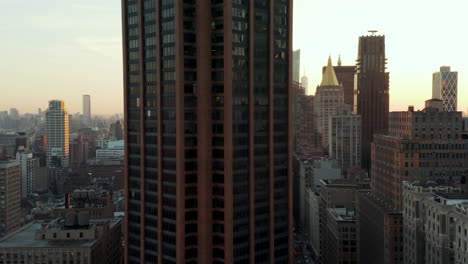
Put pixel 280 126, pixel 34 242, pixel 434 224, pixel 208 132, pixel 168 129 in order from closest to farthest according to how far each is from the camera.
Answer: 1. pixel 434 224
2. pixel 208 132
3. pixel 168 129
4. pixel 280 126
5. pixel 34 242

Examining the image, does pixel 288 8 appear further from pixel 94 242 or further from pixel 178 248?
pixel 94 242

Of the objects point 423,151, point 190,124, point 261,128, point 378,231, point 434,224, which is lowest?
point 378,231

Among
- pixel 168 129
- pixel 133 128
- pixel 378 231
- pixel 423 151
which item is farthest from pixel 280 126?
pixel 423 151

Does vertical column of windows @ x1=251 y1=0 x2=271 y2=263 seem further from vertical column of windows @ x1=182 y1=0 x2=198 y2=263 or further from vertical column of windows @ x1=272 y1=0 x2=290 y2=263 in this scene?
vertical column of windows @ x1=182 y1=0 x2=198 y2=263

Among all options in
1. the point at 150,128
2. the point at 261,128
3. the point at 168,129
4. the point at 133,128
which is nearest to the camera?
the point at 168,129

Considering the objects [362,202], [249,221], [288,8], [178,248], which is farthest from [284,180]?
[362,202]

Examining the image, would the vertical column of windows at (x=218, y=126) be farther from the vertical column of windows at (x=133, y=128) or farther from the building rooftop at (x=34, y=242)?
the building rooftop at (x=34, y=242)

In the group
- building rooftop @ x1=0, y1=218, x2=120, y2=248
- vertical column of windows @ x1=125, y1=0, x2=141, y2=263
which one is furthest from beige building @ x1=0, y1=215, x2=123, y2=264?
vertical column of windows @ x1=125, y1=0, x2=141, y2=263

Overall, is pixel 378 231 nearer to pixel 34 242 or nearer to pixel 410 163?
pixel 410 163
